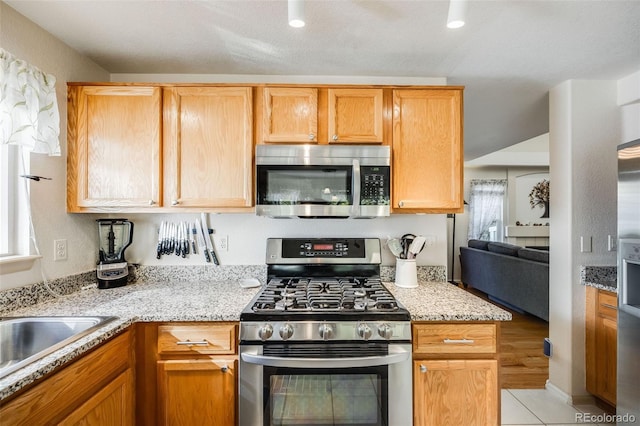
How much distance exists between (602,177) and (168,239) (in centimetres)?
313

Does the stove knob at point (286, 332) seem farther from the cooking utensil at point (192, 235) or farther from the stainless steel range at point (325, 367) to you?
the cooking utensil at point (192, 235)

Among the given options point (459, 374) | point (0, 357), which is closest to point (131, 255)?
point (0, 357)

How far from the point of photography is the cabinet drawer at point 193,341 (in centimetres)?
157

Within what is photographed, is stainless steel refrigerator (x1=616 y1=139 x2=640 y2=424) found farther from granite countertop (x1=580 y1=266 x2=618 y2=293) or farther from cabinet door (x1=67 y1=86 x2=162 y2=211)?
cabinet door (x1=67 y1=86 x2=162 y2=211)

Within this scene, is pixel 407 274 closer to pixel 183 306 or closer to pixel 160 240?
pixel 183 306

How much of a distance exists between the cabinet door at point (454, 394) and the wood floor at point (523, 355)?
67 centimetres

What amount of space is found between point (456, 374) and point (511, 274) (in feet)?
11.2

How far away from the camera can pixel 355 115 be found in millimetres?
2035

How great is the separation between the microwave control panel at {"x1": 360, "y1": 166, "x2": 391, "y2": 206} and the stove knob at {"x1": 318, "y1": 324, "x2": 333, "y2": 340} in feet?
2.48

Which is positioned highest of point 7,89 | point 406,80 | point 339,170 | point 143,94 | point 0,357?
point 406,80

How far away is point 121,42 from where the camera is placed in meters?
1.90

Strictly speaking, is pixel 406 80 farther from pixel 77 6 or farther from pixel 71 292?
pixel 71 292

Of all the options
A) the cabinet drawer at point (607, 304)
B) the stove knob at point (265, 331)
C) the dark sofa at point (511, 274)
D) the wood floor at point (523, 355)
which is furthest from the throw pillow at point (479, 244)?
the stove knob at point (265, 331)

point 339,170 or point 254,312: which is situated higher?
point 339,170
